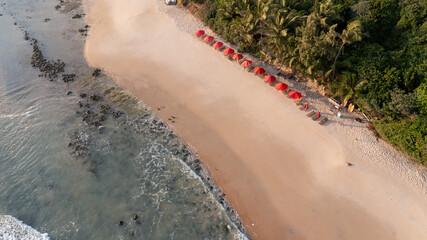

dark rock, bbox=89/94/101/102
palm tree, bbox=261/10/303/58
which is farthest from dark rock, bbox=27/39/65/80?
palm tree, bbox=261/10/303/58

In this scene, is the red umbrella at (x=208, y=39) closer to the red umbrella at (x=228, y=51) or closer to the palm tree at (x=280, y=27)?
the red umbrella at (x=228, y=51)

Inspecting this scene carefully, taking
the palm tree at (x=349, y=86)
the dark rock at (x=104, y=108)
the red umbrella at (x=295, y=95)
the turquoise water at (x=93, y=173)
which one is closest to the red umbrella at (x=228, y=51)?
the red umbrella at (x=295, y=95)

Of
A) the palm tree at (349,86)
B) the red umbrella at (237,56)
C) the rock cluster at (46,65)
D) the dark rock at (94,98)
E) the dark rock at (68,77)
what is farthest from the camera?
the rock cluster at (46,65)

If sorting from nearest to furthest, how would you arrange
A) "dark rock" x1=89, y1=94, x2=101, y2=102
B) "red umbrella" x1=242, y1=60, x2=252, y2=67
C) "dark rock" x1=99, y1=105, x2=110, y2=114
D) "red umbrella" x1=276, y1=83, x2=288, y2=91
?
"red umbrella" x1=276, y1=83, x2=288, y2=91
"dark rock" x1=99, y1=105, x2=110, y2=114
"dark rock" x1=89, y1=94, x2=101, y2=102
"red umbrella" x1=242, y1=60, x2=252, y2=67

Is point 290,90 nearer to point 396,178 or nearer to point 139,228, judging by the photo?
point 396,178

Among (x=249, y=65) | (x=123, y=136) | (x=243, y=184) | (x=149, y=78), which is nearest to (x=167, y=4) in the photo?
(x=149, y=78)

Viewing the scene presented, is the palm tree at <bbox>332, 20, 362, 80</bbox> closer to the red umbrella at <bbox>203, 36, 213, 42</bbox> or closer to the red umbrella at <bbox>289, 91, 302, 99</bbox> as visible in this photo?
the red umbrella at <bbox>289, 91, 302, 99</bbox>
